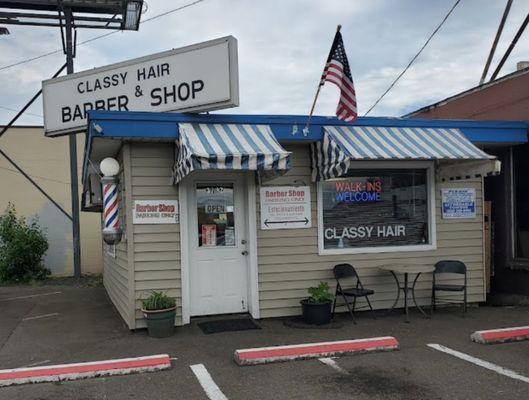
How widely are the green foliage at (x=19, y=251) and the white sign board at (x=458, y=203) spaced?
10.8 metres

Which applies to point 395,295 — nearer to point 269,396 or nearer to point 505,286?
point 505,286

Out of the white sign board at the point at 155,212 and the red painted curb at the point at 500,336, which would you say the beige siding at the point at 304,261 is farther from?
the red painted curb at the point at 500,336

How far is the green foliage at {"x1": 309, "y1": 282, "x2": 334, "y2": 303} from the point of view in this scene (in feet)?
23.9

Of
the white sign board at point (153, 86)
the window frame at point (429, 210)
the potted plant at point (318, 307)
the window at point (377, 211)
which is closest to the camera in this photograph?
the potted plant at point (318, 307)

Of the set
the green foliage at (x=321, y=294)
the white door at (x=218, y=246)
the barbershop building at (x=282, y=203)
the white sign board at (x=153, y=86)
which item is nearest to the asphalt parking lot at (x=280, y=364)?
the green foliage at (x=321, y=294)

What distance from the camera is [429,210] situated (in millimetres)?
8414

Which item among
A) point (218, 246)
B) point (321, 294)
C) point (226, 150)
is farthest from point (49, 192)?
point (321, 294)

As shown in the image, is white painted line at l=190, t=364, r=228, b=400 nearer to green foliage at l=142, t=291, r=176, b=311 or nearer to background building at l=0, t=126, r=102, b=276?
green foliage at l=142, t=291, r=176, b=311

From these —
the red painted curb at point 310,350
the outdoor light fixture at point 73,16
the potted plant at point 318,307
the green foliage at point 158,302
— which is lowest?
the red painted curb at point 310,350

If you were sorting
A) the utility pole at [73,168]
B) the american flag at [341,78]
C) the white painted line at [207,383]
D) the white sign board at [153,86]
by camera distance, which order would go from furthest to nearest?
1. the utility pole at [73,168]
2. the white sign board at [153,86]
3. the american flag at [341,78]
4. the white painted line at [207,383]

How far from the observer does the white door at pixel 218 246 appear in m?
7.59

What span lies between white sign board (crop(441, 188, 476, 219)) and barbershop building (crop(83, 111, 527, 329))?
20 millimetres

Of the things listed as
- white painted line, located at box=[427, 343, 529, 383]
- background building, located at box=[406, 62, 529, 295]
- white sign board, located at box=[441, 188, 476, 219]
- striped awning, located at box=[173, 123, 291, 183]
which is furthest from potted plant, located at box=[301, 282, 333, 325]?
background building, located at box=[406, 62, 529, 295]

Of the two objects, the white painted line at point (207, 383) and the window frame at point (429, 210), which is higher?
the window frame at point (429, 210)
